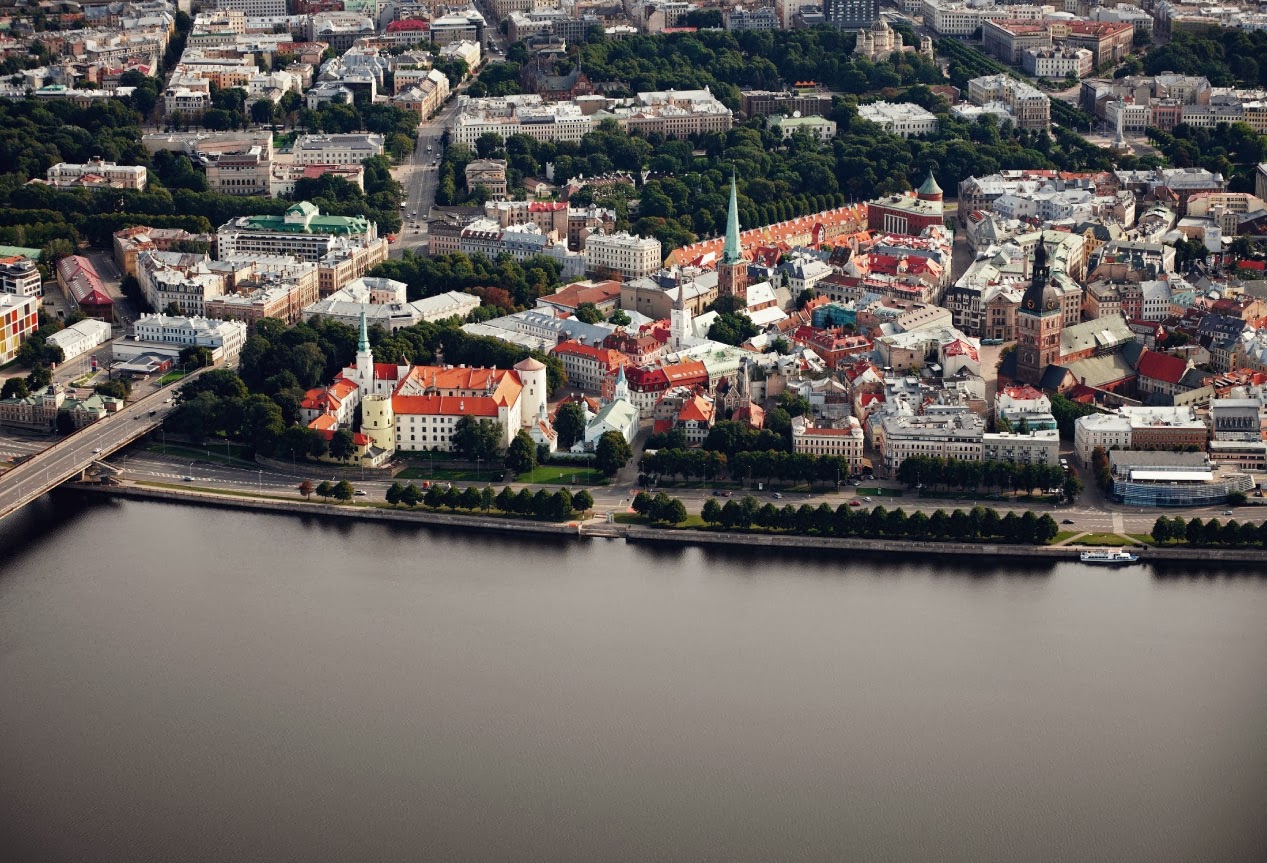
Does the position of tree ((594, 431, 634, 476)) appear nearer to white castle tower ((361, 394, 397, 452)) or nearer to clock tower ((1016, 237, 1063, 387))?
white castle tower ((361, 394, 397, 452))

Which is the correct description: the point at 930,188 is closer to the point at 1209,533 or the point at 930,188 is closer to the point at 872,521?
the point at 872,521

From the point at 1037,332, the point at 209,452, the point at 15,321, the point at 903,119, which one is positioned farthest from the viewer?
the point at 903,119

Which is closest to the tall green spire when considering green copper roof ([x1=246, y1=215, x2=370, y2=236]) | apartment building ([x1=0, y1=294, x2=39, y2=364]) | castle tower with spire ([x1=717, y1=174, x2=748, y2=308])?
castle tower with spire ([x1=717, y1=174, x2=748, y2=308])

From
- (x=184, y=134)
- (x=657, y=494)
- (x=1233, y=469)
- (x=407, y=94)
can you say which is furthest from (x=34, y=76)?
(x=1233, y=469)

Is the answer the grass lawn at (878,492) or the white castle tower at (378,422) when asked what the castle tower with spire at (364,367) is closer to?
the white castle tower at (378,422)

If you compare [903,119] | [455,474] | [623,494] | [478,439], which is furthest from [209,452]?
[903,119]

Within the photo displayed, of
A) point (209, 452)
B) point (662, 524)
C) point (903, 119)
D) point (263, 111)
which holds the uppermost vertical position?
point (263, 111)

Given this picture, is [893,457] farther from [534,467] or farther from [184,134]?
[184,134]
